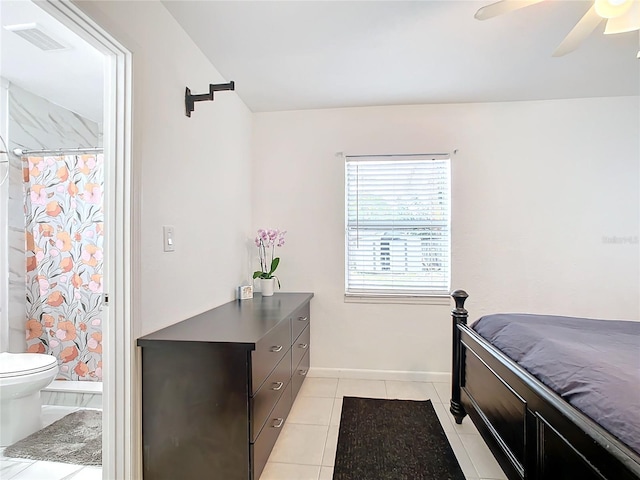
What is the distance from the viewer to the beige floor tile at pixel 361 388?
9.50 feet

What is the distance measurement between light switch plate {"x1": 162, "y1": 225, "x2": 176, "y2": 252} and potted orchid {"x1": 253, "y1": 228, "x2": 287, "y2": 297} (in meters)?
1.23

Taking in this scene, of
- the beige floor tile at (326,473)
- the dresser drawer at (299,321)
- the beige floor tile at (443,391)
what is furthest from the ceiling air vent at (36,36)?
the beige floor tile at (443,391)

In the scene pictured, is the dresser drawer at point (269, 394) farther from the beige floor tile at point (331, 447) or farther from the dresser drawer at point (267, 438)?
the beige floor tile at point (331, 447)

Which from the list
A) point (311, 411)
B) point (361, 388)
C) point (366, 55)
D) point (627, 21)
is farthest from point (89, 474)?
point (627, 21)

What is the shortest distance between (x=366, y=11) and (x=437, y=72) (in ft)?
2.98

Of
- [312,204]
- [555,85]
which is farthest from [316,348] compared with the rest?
[555,85]

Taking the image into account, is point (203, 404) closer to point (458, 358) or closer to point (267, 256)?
point (458, 358)

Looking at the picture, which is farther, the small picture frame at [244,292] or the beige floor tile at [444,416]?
the small picture frame at [244,292]

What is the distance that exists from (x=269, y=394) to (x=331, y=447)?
1.96 ft

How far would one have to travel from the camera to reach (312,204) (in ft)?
10.9

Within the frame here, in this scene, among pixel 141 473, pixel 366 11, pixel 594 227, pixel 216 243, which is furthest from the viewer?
pixel 594 227

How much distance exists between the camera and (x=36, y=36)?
1.95 m

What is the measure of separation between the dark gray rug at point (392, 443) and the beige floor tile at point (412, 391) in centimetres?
9

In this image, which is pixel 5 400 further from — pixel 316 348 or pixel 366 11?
A: pixel 366 11
